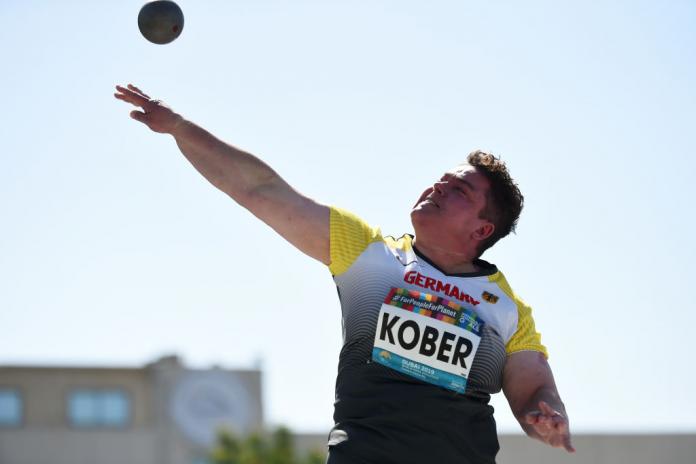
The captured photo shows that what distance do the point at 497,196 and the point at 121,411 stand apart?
61.5 meters

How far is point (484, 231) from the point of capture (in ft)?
22.4

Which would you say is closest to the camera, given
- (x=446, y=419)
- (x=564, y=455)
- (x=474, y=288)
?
(x=446, y=419)

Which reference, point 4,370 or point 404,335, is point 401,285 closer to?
point 404,335

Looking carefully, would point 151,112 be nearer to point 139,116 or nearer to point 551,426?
point 139,116

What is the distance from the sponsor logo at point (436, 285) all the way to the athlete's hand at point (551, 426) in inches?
27.4

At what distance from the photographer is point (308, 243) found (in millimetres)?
6316

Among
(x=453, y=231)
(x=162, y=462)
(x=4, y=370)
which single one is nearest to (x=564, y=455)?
(x=162, y=462)

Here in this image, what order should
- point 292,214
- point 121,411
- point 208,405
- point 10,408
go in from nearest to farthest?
point 292,214 < point 10,408 < point 121,411 < point 208,405

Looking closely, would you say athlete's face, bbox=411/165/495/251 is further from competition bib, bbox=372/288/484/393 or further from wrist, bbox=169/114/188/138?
wrist, bbox=169/114/188/138

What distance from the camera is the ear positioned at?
676 cm

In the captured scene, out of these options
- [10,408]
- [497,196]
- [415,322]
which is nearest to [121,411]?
[10,408]

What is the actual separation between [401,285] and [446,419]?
0.70 meters

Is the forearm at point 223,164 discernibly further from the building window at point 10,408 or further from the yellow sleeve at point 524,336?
the building window at point 10,408

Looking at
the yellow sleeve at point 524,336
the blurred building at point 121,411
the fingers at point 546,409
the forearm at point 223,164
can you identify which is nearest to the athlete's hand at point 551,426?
the fingers at point 546,409
